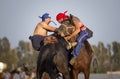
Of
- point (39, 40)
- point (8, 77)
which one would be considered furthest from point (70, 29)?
point (8, 77)

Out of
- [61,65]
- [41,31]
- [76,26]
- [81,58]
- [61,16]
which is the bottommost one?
[61,65]

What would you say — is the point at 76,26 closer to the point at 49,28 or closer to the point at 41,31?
the point at 49,28

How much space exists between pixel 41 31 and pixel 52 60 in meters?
1.14

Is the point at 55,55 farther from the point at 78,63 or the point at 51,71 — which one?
the point at 78,63

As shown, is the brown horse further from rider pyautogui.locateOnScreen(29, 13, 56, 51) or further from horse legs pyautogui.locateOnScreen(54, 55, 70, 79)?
horse legs pyautogui.locateOnScreen(54, 55, 70, 79)

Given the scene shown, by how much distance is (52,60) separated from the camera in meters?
8.77

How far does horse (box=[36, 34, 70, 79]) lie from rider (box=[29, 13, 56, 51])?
0.36 m

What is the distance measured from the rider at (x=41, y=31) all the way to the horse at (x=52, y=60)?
0.36 meters

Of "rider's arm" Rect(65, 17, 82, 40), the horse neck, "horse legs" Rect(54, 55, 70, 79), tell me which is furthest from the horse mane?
"horse legs" Rect(54, 55, 70, 79)

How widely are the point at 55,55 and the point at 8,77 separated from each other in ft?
38.2

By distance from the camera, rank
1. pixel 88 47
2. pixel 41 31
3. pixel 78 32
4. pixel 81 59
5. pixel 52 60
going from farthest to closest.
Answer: pixel 88 47
pixel 81 59
pixel 78 32
pixel 41 31
pixel 52 60

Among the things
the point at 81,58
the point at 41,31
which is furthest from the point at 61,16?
the point at 81,58

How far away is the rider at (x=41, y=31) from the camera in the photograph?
9.51m

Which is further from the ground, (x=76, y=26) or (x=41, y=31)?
(x=76, y=26)
